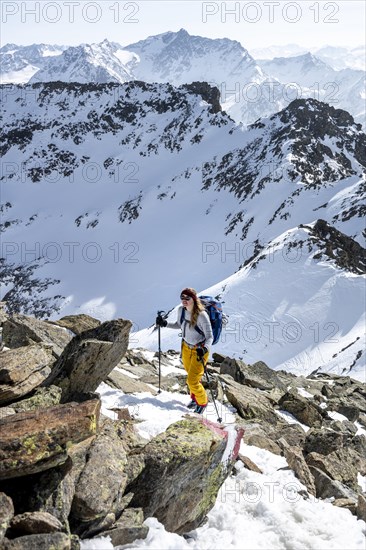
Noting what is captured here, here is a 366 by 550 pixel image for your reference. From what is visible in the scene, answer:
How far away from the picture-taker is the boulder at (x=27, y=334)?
10562 mm

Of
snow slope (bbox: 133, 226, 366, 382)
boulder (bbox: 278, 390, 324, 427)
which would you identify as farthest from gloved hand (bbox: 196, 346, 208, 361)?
→ snow slope (bbox: 133, 226, 366, 382)

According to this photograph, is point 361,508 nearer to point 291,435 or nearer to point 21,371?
point 291,435

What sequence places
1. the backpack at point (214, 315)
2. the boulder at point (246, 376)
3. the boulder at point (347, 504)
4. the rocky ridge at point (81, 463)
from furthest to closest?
1. the boulder at point (246, 376)
2. the backpack at point (214, 315)
3. the boulder at point (347, 504)
4. the rocky ridge at point (81, 463)

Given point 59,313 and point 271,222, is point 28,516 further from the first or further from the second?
point 59,313

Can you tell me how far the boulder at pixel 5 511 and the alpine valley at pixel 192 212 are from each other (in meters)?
26.9

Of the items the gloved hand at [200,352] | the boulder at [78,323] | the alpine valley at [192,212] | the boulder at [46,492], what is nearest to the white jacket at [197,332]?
the gloved hand at [200,352]

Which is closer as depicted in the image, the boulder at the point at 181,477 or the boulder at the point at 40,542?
the boulder at the point at 40,542

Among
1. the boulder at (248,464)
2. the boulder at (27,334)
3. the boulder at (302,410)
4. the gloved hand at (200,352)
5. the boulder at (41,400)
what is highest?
the boulder at (41,400)

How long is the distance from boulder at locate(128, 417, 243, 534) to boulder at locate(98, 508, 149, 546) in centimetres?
25

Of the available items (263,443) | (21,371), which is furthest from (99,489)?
(263,443)

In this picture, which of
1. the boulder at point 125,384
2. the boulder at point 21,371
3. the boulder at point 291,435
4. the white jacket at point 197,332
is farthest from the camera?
the boulder at point 125,384

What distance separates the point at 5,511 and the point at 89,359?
11.5 feet

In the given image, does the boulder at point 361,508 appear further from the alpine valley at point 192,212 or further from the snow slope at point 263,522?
the alpine valley at point 192,212

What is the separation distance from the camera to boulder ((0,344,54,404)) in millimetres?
6122
